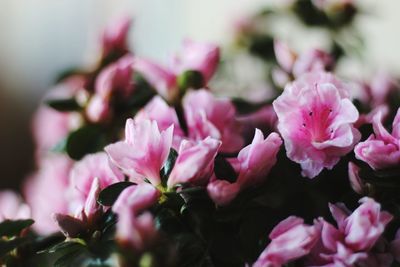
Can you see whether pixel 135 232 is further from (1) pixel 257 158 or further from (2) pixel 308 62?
(2) pixel 308 62

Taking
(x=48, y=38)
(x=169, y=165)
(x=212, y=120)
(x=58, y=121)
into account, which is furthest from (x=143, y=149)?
(x=48, y=38)

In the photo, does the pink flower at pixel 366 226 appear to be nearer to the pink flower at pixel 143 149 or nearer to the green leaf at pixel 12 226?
the pink flower at pixel 143 149

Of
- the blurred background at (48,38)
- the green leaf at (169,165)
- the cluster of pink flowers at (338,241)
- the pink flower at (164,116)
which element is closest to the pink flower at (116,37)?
the pink flower at (164,116)

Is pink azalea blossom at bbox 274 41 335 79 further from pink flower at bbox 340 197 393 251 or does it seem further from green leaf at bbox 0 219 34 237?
green leaf at bbox 0 219 34 237

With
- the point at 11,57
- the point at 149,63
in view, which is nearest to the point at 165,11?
the point at 11,57

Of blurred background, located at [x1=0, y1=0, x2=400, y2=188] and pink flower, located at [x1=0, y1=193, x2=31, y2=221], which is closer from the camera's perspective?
pink flower, located at [x1=0, y1=193, x2=31, y2=221]

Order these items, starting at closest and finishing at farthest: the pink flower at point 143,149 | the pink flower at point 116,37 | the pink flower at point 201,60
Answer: the pink flower at point 143,149 → the pink flower at point 201,60 → the pink flower at point 116,37

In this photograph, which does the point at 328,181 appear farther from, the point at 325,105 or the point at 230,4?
the point at 230,4

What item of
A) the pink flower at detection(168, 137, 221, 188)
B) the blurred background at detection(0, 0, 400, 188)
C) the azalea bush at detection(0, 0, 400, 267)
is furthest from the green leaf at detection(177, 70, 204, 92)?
the blurred background at detection(0, 0, 400, 188)
